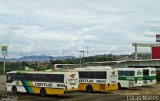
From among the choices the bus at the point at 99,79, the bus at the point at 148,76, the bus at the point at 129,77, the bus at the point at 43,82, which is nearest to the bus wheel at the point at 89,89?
the bus at the point at 99,79

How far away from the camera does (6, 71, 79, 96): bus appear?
31156 mm

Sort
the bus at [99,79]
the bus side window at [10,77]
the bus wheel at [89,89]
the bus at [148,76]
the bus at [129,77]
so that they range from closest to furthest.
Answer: the bus at [99,79] < the bus side window at [10,77] < the bus wheel at [89,89] < the bus at [129,77] < the bus at [148,76]

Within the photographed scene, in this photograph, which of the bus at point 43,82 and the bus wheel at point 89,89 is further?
the bus wheel at point 89,89

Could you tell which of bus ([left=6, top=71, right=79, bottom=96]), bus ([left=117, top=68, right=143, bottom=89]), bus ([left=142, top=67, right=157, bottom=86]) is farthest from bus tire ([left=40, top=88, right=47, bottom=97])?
bus ([left=142, top=67, right=157, bottom=86])

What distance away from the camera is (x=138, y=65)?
7712 cm

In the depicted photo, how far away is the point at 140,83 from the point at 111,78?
29.4ft

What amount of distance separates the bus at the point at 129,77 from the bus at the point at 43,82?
40.4 ft

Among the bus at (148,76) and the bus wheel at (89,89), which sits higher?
the bus at (148,76)

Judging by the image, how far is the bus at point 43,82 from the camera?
31156 millimetres

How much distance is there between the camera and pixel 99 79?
3659 centimetres

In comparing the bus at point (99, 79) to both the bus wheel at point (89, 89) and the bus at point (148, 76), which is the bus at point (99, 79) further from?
the bus at point (148, 76)

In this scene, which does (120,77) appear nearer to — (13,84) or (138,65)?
(13,84)

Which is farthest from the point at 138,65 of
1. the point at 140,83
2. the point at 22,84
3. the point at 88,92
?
the point at 22,84

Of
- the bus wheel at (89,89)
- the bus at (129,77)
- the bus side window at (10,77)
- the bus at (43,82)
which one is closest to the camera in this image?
the bus at (43,82)
